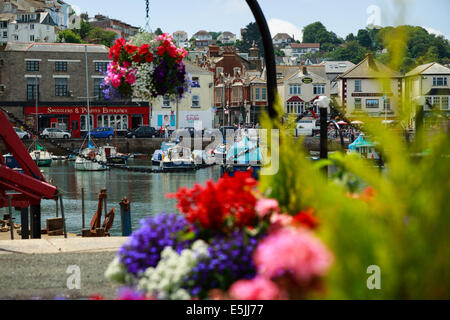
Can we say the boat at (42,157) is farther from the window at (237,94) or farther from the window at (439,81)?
the window at (439,81)

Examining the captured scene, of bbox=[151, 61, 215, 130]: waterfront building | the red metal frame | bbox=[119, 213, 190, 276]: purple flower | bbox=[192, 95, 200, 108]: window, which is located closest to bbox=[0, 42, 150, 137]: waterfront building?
bbox=[151, 61, 215, 130]: waterfront building

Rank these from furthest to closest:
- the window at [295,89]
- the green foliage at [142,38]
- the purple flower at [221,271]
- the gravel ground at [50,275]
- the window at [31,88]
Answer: the window at [295,89], the window at [31,88], the green foliage at [142,38], the gravel ground at [50,275], the purple flower at [221,271]

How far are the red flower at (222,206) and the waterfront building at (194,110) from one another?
248 feet

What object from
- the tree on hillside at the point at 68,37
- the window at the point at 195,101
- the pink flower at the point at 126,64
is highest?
the tree on hillside at the point at 68,37

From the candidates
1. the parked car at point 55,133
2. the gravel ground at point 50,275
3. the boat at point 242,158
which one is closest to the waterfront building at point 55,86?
the parked car at point 55,133

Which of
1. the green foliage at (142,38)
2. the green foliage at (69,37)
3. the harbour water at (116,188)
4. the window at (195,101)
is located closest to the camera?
the green foliage at (142,38)

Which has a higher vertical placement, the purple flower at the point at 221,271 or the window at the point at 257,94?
the window at the point at 257,94

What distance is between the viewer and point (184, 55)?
27.7 ft

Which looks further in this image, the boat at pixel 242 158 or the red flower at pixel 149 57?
the boat at pixel 242 158

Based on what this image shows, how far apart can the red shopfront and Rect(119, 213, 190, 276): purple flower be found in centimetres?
7102

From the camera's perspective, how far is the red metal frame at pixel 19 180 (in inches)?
556

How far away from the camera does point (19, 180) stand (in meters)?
14.3
